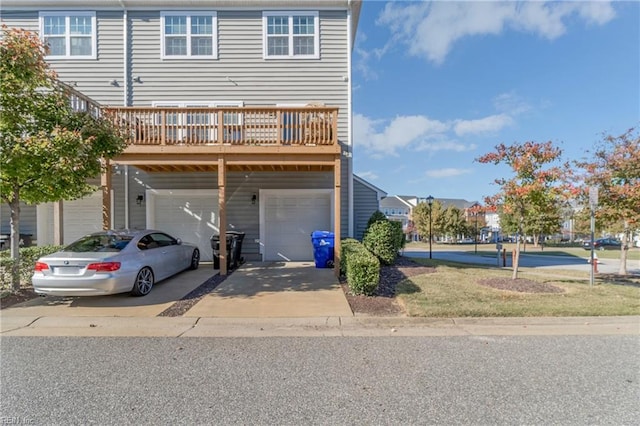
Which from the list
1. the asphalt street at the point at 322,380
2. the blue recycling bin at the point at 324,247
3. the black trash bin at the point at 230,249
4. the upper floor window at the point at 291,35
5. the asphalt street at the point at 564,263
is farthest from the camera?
the asphalt street at the point at 564,263

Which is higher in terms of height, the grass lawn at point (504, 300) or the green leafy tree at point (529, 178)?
the green leafy tree at point (529, 178)

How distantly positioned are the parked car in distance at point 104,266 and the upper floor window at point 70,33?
24.9 ft

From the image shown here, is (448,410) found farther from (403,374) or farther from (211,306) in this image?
(211,306)

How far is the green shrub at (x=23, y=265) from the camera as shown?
634cm

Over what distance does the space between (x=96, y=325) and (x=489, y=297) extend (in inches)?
268

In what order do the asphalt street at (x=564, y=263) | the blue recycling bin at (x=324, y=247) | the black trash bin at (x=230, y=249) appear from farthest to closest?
the asphalt street at (x=564, y=263) < the blue recycling bin at (x=324, y=247) < the black trash bin at (x=230, y=249)

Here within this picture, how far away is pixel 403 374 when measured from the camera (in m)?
3.32

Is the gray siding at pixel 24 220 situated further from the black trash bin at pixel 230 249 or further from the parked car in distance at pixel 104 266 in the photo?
the black trash bin at pixel 230 249

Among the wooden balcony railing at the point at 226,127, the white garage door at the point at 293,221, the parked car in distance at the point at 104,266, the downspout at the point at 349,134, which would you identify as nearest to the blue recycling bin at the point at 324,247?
Answer: the downspout at the point at 349,134

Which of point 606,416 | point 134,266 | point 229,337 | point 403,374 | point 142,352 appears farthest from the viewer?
point 134,266

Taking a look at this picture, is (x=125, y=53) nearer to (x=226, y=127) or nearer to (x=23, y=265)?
(x=226, y=127)

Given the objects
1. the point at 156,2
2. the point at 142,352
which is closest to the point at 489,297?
the point at 142,352

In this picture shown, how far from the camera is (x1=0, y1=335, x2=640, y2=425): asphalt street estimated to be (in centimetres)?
264

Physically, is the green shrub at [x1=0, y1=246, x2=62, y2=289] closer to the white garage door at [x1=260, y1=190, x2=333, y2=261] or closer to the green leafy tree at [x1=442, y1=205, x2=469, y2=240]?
the white garage door at [x1=260, y1=190, x2=333, y2=261]
